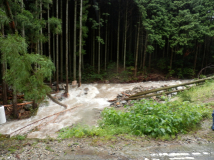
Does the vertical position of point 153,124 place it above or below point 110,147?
above

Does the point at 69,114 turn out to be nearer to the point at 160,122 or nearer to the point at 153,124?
the point at 153,124

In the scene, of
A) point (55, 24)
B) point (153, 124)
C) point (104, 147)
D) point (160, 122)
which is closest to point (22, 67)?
point (104, 147)

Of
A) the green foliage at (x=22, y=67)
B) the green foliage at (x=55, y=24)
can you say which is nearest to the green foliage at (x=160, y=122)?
the green foliage at (x=22, y=67)

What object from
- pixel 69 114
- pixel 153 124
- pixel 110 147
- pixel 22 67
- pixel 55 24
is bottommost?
pixel 69 114

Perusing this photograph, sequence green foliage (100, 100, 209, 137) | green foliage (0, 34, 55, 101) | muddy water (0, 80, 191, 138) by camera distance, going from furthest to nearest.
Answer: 1. muddy water (0, 80, 191, 138)
2. green foliage (0, 34, 55, 101)
3. green foliage (100, 100, 209, 137)

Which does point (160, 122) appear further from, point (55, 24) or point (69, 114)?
point (55, 24)

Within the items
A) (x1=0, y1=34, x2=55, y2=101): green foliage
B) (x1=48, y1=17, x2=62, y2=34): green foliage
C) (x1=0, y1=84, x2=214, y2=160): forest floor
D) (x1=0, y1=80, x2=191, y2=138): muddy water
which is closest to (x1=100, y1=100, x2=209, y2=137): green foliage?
(x1=0, y1=84, x2=214, y2=160): forest floor

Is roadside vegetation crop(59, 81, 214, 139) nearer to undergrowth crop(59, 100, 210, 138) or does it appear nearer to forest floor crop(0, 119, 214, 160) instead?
undergrowth crop(59, 100, 210, 138)

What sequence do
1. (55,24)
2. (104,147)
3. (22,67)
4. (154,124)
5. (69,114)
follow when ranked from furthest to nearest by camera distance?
(55,24) → (69,114) → (22,67) → (154,124) → (104,147)

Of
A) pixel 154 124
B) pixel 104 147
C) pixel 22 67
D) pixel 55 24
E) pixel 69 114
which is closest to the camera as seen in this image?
pixel 104 147

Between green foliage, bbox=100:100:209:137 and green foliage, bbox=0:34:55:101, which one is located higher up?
green foliage, bbox=0:34:55:101

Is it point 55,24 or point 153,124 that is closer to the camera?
point 153,124

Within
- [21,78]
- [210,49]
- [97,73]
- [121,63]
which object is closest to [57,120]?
[21,78]

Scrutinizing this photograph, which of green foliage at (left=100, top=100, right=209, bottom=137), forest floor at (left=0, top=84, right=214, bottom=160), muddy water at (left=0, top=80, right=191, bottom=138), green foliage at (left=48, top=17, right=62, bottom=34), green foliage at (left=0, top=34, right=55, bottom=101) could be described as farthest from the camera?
green foliage at (left=48, top=17, right=62, bottom=34)
